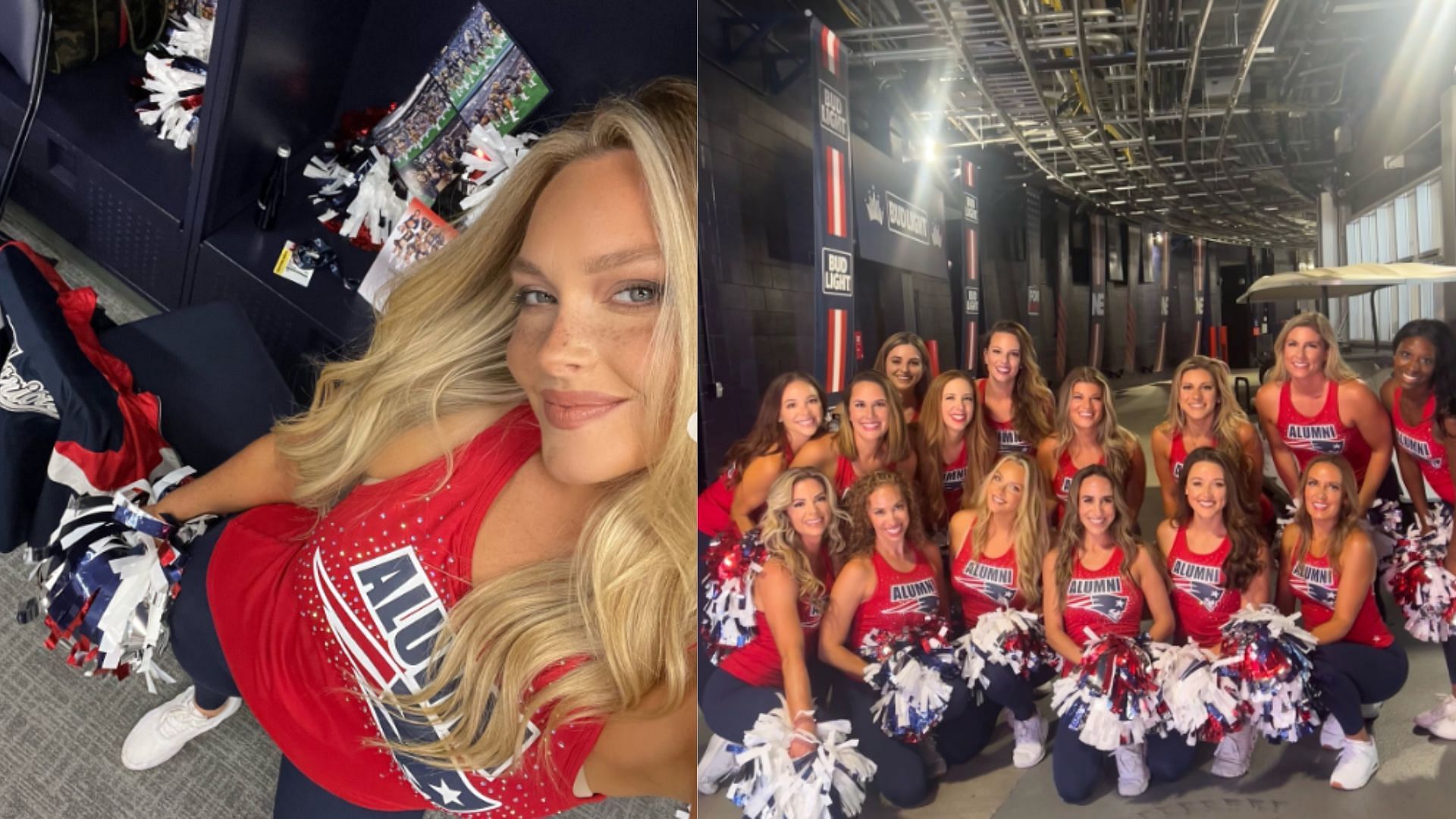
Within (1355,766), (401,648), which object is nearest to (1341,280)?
(1355,766)

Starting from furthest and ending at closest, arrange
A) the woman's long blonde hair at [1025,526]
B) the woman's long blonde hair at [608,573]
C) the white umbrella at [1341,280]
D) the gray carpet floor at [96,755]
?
the gray carpet floor at [96,755]
the woman's long blonde hair at [608,573]
the woman's long blonde hair at [1025,526]
the white umbrella at [1341,280]

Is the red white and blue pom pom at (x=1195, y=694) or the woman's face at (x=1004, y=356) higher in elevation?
the woman's face at (x=1004, y=356)

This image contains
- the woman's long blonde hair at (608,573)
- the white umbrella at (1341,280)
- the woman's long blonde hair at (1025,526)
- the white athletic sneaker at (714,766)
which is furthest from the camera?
the woman's long blonde hair at (608,573)

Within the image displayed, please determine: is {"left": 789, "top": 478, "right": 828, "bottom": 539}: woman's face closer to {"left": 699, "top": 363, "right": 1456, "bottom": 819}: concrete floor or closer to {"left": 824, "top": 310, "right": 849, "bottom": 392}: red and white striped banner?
{"left": 824, "top": 310, "right": 849, "bottom": 392}: red and white striped banner

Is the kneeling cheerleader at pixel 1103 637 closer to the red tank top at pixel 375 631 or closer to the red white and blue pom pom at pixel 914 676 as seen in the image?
the red white and blue pom pom at pixel 914 676

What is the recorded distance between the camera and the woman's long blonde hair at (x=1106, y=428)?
2.26 feet

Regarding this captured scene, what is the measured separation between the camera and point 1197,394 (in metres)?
0.67

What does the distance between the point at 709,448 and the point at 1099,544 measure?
1.12ft

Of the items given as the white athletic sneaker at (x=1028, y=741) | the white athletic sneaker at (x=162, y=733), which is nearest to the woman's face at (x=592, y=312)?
the white athletic sneaker at (x=1028, y=741)

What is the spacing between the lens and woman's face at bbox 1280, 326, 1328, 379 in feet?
2.15

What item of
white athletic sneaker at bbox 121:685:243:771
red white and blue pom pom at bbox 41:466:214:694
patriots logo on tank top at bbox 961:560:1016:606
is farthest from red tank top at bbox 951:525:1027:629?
white athletic sneaker at bbox 121:685:243:771

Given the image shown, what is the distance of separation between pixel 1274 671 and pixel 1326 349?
0.24m

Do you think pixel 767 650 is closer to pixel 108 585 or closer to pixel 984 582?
pixel 984 582

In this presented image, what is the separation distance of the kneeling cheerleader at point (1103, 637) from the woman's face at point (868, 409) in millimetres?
159
